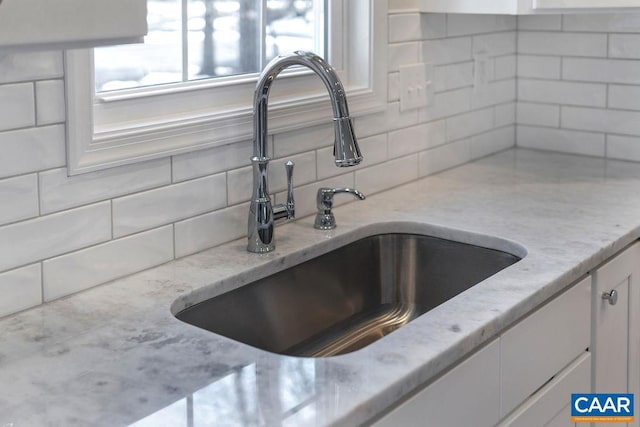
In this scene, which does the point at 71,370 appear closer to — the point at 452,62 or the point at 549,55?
the point at 452,62

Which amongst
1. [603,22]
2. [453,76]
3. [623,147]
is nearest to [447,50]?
[453,76]

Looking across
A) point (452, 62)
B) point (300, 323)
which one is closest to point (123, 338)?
point (300, 323)

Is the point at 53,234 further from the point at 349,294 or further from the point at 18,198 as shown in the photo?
the point at 349,294

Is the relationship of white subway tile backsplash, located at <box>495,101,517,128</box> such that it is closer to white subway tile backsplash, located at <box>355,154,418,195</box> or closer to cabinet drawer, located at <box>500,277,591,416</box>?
white subway tile backsplash, located at <box>355,154,418,195</box>

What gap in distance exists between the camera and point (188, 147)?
1782 millimetres

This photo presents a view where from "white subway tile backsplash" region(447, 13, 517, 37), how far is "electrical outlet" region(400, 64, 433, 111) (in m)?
0.17

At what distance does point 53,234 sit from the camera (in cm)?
156

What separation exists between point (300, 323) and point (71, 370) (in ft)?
2.17

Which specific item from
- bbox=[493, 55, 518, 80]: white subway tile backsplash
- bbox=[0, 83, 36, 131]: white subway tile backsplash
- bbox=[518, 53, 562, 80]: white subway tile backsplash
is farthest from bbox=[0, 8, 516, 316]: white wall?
bbox=[518, 53, 562, 80]: white subway tile backsplash

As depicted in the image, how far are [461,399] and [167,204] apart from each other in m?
0.71

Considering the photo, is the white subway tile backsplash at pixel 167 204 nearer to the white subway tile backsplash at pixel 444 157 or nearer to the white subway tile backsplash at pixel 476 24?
the white subway tile backsplash at pixel 444 157

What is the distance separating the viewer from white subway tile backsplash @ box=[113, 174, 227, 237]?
66.6 inches

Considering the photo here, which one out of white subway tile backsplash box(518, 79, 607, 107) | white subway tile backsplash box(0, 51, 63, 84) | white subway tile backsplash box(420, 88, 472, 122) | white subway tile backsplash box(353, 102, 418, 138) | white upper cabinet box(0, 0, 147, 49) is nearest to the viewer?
white upper cabinet box(0, 0, 147, 49)

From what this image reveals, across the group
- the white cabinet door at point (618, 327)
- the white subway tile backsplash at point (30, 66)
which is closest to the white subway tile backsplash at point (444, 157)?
the white cabinet door at point (618, 327)
